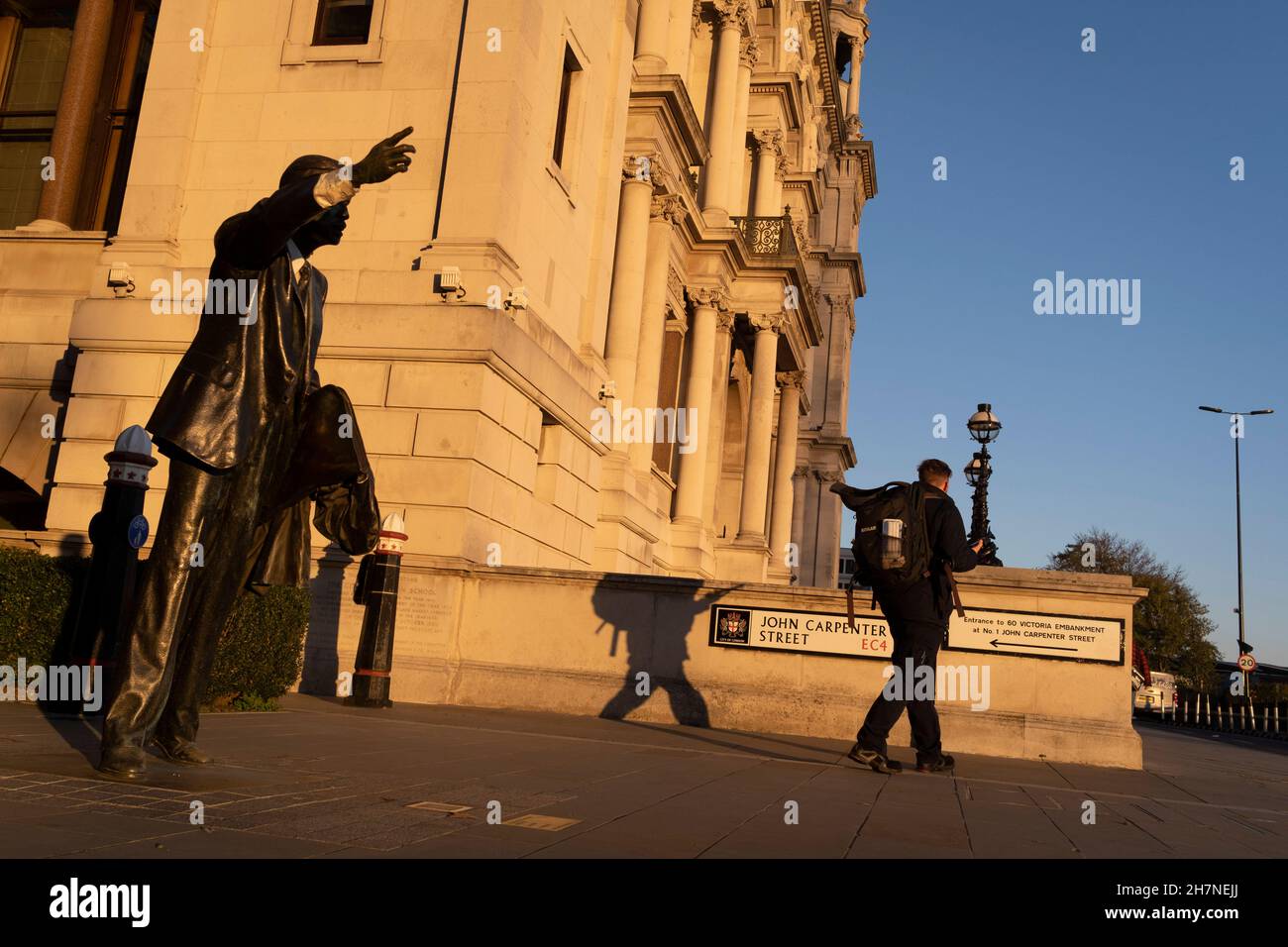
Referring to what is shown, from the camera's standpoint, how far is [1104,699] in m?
13.0

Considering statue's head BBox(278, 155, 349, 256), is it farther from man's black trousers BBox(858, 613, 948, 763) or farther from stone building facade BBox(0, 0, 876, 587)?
stone building facade BBox(0, 0, 876, 587)

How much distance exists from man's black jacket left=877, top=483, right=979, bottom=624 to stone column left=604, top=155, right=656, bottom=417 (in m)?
14.3

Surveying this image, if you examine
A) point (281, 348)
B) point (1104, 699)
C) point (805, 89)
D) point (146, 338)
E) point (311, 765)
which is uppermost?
point (805, 89)

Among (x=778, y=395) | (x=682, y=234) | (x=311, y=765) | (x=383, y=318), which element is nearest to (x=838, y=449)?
(x=778, y=395)

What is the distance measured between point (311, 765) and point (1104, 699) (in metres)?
9.44

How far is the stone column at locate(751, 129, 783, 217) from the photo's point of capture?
37.9m

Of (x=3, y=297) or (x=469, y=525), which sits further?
(x=3, y=297)

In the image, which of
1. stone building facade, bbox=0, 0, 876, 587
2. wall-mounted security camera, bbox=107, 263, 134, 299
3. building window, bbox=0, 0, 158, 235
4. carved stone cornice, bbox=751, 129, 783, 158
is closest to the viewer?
stone building facade, bbox=0, 0, 876, 587

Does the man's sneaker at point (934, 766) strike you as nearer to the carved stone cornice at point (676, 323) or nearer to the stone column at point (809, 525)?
the carved stone cornice at point (676, 323)

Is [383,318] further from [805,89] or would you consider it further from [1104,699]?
[805,89]

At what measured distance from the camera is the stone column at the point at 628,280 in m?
23.7

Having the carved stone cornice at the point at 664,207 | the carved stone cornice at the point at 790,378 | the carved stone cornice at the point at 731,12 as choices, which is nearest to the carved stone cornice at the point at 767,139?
the carved stone cornice at the point at 731,12

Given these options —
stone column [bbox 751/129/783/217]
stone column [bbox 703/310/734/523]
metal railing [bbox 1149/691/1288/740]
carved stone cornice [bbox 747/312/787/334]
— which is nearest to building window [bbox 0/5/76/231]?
stone column [bbox 703/310/734/523]

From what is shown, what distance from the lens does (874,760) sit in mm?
9414
